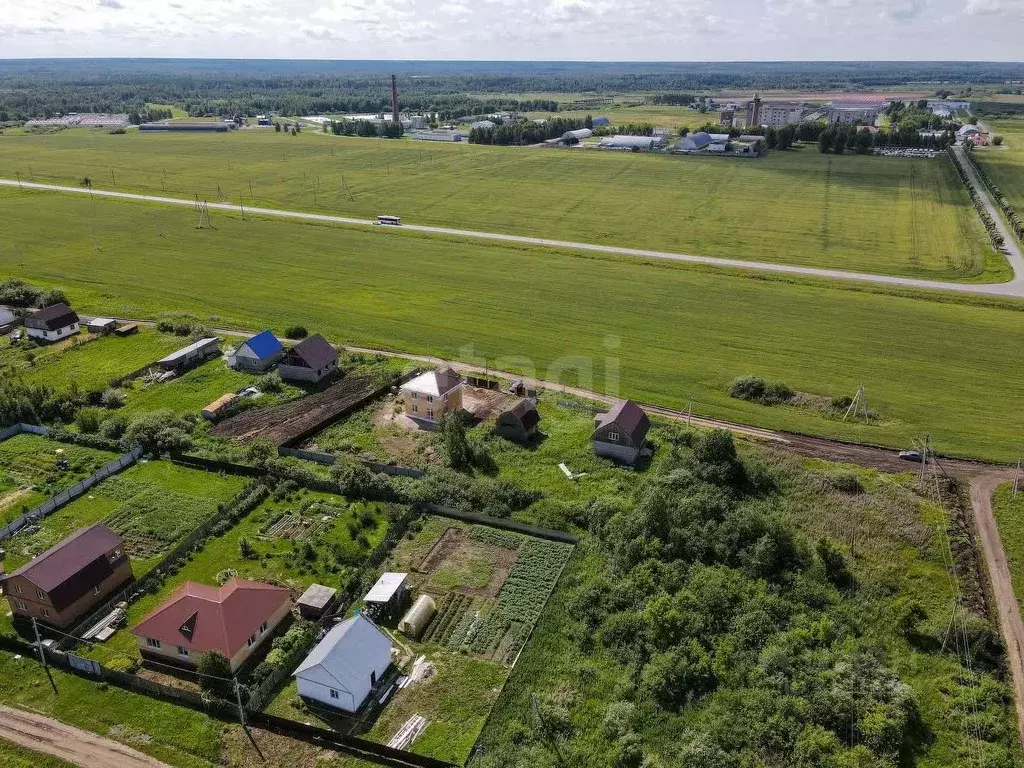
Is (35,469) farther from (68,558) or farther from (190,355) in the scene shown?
(190,355)

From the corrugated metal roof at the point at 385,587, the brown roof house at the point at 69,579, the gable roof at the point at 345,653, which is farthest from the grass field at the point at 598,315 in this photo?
the brown roof house at the point at 69,579

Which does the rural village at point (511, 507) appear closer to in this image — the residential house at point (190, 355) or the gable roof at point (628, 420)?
the residential house at point (190, 355)

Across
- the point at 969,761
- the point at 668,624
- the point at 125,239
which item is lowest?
the point at 969,761

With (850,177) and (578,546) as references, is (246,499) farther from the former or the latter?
(850,177)

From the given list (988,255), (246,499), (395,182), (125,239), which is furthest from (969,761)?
(395,182)

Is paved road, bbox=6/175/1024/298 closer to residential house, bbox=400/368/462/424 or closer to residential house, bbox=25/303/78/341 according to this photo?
residential house, bbox=400/368/462/424

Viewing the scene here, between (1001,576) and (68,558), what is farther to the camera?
(1001,576)

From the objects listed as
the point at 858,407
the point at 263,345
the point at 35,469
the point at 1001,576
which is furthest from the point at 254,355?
the point at 1001,576
